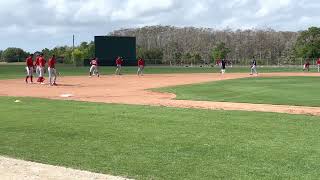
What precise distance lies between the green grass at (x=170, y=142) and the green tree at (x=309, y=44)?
9970cm

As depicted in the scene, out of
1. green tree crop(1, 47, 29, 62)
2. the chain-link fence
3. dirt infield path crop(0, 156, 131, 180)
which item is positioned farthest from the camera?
green tree crop(1, 47, 29, 62)

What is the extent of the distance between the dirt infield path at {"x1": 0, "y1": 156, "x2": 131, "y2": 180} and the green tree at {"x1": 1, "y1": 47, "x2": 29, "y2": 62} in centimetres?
10895

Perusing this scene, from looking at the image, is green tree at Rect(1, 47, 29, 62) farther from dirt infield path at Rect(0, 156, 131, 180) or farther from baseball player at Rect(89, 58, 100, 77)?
dirt infield path at Rect(0, 156, 131, 180)

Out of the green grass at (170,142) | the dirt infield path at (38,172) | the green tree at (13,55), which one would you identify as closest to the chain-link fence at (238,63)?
the green tree at (13,55)

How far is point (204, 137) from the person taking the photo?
35.8ft

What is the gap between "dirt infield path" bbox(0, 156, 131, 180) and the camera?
730cm

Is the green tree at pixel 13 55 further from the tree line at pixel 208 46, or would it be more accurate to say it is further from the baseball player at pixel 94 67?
the baseball player at pixel 94 67

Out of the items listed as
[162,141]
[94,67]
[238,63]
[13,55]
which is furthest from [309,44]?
[162,141]

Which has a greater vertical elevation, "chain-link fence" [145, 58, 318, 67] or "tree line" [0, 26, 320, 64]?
"tree line" [0, 26, 320, 64]

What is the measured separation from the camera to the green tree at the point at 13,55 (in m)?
115

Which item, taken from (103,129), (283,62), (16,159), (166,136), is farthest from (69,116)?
(283,62)

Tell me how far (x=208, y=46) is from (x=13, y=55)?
6080 cm

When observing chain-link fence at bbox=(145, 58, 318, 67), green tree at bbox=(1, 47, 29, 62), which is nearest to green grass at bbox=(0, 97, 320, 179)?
chain-link fence at bbox=(145, 58, 318, 67)

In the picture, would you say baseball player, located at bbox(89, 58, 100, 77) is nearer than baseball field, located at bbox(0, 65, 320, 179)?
No
